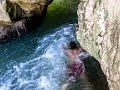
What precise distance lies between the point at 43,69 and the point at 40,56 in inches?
66.2

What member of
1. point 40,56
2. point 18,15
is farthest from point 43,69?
point 18,15

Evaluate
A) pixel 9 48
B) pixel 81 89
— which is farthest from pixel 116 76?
pixel 9 48

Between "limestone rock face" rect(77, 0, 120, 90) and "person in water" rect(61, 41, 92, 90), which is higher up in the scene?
"limestone rock face" rect(77, 0, 120, 90)

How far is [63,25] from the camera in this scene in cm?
2259

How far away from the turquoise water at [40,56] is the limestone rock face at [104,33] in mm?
4425

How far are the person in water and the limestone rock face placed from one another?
10.9ft

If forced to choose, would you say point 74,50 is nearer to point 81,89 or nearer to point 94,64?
point 94,64

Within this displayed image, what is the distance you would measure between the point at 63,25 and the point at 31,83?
7.60 metres

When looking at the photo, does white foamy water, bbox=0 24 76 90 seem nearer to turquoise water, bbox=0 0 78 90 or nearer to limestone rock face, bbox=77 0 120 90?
turquoise water, bbox=0 0 78 90

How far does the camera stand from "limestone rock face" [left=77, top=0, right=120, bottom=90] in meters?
9.38

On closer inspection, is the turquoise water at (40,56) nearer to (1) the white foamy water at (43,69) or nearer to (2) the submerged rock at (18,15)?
(1) the white foamy water at (43,69)

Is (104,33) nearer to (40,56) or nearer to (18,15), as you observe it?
(40,56)

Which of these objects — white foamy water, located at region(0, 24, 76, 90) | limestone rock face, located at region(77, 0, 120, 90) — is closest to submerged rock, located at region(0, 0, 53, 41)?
white foamy water, located at region(0, 24, 76, 90)

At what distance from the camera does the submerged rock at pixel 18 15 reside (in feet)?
68.0
